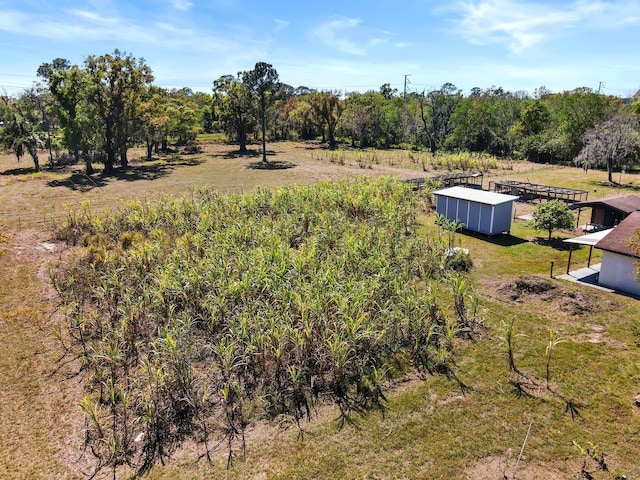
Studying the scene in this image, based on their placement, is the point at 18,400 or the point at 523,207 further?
the point at 523,207

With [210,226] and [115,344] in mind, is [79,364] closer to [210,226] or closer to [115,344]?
[115,344]

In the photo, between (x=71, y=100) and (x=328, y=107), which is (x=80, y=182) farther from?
(x=328, y=107)

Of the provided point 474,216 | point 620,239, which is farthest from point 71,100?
point 620,239

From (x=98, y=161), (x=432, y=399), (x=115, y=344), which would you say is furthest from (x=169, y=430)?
(x=98, y=161)

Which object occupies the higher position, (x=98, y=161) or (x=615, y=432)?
(x=98, y=161)

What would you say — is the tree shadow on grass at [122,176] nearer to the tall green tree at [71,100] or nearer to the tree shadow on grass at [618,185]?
the tall green tree at [71,100]
